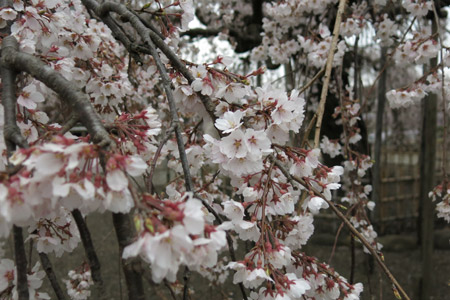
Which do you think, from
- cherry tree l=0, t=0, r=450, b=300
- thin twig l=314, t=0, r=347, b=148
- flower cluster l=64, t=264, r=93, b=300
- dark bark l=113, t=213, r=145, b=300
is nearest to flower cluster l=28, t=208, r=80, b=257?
cherry tree l=0, t=0, r=450, b=300

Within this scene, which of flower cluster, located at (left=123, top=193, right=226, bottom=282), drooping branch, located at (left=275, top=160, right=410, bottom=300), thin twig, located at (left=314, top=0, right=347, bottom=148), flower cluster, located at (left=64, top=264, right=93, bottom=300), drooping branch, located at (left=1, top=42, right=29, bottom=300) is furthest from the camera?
flower cluster, located at (left=64, top=264, right=93, bottom=300)

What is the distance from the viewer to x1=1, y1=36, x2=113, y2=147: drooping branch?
2.31ft

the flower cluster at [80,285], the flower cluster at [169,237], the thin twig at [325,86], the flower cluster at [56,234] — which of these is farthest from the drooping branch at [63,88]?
the flower cluster at [80,285]

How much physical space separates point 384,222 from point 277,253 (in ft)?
20.7

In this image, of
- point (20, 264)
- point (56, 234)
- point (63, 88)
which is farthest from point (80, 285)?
point (63, 88)

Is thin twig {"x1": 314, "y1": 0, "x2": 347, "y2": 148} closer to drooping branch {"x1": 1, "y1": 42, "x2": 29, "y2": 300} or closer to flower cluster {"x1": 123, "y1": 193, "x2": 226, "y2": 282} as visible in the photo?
flower cluster {"x1": 123, "y1": 193, "x2": 226, "y2": 282}

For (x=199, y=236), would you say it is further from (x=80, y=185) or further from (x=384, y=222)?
(x=384, y=222)

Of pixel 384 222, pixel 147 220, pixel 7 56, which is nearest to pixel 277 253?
pixel 147 220

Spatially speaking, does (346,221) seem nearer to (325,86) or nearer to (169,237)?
(169,237)

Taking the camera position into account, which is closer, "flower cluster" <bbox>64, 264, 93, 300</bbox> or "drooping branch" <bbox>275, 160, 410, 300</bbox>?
"drooping branch" <bbox>275, 160, 410, 300</bbox>

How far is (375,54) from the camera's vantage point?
796cm

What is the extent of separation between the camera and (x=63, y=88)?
0.77m

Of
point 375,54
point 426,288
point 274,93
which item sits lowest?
point 426,288

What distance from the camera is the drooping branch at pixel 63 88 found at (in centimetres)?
70
